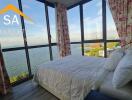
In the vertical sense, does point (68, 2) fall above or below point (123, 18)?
above

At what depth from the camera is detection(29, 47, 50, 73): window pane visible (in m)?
3.69

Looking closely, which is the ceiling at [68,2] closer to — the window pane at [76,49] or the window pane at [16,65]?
the window pane at [76,49]

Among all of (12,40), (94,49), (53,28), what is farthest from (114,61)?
(53,28)

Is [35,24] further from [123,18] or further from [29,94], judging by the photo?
[123,18]

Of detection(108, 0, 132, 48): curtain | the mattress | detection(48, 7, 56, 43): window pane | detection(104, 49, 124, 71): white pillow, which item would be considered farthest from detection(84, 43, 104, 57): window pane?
the mattress

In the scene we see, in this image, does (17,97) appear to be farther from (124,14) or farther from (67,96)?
(124,14)

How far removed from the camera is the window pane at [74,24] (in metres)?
4.32

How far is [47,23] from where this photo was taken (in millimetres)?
4117

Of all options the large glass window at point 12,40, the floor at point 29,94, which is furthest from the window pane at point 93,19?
the floor at point 29,94

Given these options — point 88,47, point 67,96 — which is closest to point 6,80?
point 67,96

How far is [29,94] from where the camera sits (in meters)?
2.48

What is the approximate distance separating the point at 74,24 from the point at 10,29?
228cm

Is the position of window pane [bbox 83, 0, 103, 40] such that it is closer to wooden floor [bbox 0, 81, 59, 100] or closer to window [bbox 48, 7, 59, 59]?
window [bbox 48, 7, 59, 59]

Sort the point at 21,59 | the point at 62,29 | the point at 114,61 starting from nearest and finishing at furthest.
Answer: the point at 114,61 < the point at 21,59 < the point at 62,29
